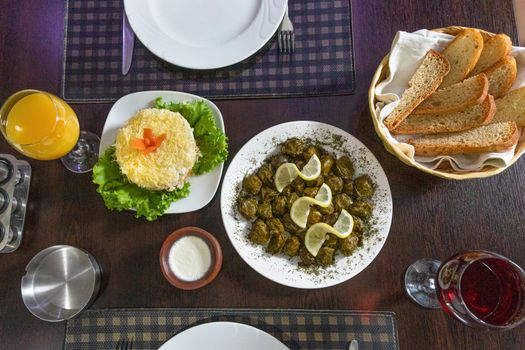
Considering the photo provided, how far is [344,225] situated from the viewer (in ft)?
4.42

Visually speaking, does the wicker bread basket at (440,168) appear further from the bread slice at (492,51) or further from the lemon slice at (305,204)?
the lemon slice at (305,204)

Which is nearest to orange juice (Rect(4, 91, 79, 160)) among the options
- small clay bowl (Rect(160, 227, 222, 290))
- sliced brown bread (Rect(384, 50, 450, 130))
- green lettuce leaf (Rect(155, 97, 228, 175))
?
green lettuce leaf (Rect(155, 97, 228, 175))

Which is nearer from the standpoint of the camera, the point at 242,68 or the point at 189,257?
the point at 189,257

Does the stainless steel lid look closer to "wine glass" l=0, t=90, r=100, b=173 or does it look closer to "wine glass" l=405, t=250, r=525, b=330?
"wine glass" l=0, t=90, r=100, b=173

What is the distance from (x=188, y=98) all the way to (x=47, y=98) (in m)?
0.44

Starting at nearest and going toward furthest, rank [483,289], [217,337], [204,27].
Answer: [483,289], [217,337], [204,27]

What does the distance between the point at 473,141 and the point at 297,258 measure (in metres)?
0.67

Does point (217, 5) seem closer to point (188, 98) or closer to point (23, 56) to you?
point (188, 98)

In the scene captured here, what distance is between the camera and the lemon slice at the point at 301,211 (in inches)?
54.2

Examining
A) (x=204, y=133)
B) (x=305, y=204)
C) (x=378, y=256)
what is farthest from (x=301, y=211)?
(x=204, y=133)

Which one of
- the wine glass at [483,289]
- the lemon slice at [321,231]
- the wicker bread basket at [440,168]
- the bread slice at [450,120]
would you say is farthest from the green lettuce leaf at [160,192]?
the wine glass at [483,289]

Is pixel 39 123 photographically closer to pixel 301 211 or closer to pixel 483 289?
pixel 301 211

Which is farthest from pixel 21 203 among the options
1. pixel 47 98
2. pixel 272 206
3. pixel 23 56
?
pixel 272 206

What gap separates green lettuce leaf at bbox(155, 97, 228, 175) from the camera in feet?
4.61
